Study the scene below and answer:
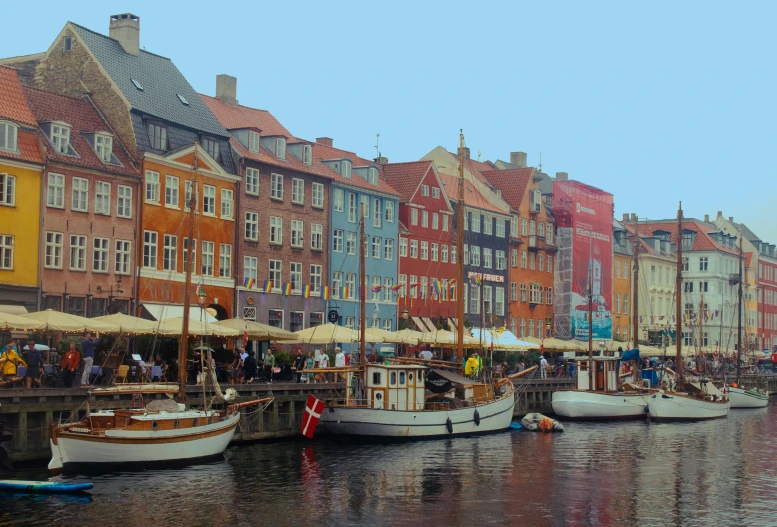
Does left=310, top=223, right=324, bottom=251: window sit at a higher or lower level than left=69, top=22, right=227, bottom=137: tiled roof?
lower

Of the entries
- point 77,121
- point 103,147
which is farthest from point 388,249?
point 77,121

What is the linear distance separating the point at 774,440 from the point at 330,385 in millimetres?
18917

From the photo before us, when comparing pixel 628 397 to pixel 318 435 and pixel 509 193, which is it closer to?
pixel 318 435

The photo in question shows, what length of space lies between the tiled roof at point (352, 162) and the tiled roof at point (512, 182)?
17.4 metres

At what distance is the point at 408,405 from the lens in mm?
46188

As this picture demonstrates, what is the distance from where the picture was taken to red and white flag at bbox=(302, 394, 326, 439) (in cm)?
4353

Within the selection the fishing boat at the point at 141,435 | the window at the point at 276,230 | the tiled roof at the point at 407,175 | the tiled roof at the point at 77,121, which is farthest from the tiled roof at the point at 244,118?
the fishing boat at the point at 141,435

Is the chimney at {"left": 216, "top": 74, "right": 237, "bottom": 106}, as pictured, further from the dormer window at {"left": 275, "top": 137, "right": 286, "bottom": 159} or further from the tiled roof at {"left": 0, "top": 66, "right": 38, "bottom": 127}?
the tiled roof at {"left": 0, "top": 66, "right": 38, "bottom": 127}

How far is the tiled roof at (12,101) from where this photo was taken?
54.1m

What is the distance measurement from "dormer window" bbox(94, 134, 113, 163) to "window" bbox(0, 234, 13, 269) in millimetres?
7380

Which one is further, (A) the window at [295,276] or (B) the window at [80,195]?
(A) the window at [295,276]

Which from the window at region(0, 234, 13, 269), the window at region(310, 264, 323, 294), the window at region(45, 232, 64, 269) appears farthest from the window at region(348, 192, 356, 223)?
the window at region(0, 234, 13, 269)

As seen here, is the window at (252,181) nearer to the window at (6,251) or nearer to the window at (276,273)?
the window at (276,273)

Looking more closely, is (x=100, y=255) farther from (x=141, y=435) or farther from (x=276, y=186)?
(x=141, y=435)
